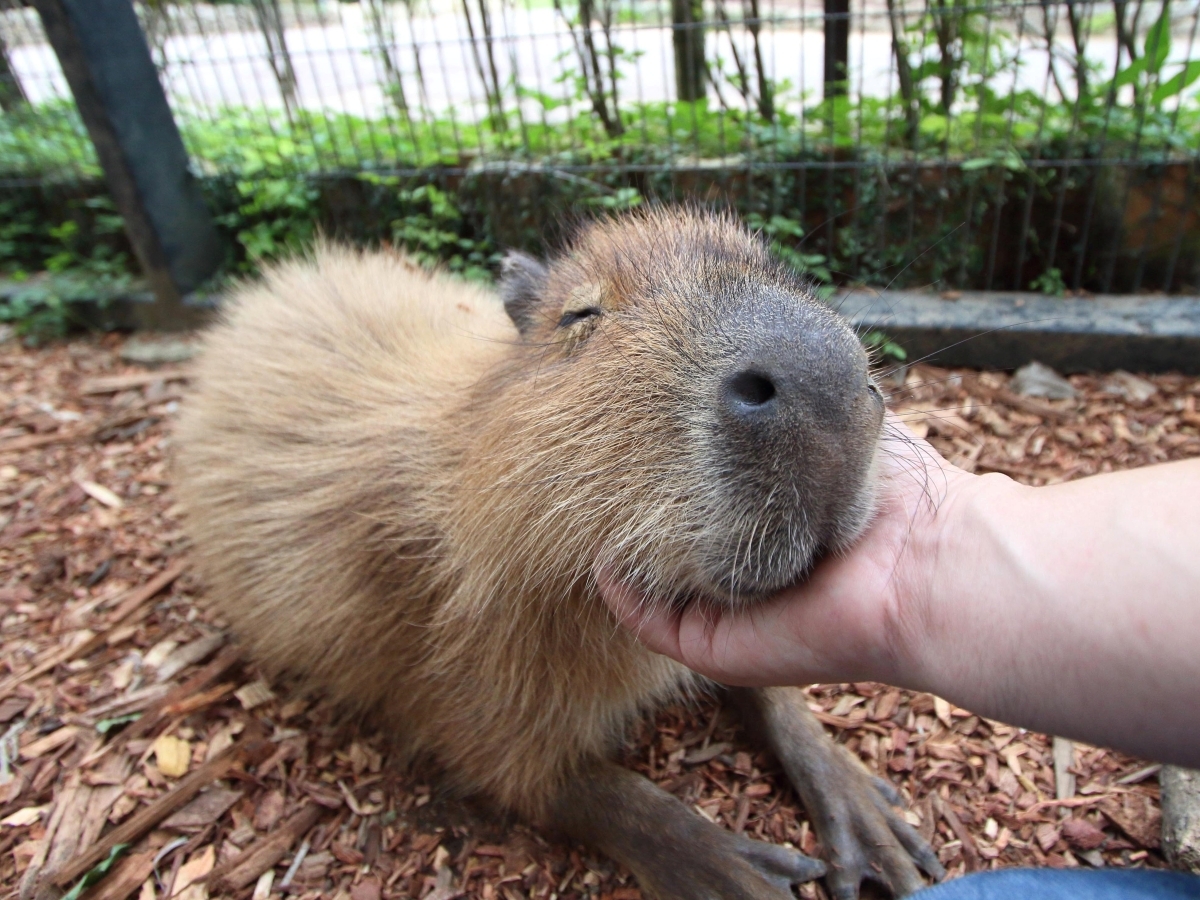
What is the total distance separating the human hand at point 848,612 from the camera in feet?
4.83

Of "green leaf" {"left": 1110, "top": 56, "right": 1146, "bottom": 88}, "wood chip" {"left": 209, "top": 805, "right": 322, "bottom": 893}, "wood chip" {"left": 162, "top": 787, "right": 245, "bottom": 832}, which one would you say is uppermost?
"green leaf" {"left": 1110, "top": 56, "right": 1146, "bottom": 88}

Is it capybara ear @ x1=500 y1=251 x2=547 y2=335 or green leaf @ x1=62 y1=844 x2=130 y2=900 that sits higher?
capybara ear @ x1=500 y1=251 x2=547 y2=335

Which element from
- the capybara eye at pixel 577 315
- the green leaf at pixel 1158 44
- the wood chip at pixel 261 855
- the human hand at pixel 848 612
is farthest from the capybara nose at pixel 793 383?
the green leaf at pixel 1158 44

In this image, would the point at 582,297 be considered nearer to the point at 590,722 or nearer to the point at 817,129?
the point at 590,722

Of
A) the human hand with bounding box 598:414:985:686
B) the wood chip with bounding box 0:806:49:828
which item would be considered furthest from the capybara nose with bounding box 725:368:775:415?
the wood chip with bounding box 0:806:49:828

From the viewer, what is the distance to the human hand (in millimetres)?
1473

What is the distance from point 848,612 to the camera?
1505mm

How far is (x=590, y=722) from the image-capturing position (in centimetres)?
220

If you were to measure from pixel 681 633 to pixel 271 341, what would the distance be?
2.05 metres

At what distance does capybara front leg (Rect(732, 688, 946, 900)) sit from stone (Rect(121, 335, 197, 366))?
410 centimetres

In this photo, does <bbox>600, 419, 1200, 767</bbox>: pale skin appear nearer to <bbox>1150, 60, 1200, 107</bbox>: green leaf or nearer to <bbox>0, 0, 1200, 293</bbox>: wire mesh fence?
<bbox>0, 0, 1200, 293</bbox>: wire mesh fence

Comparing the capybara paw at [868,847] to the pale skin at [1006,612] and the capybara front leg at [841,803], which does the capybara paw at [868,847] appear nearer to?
the capybara front leg at [841,803]

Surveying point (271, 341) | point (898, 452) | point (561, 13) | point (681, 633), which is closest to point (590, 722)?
point (681, 633)

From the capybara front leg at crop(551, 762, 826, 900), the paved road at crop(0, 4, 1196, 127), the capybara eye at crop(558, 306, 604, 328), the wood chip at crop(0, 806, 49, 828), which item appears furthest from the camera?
the paved road at crop(0, 4, 1196, 127)
